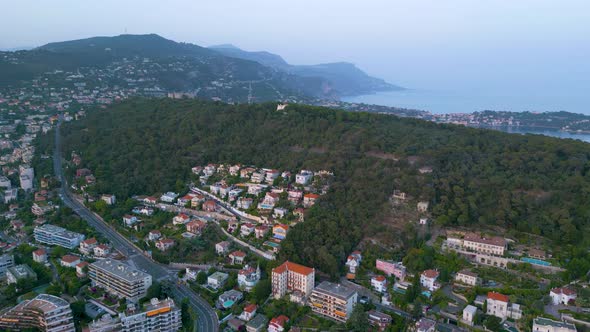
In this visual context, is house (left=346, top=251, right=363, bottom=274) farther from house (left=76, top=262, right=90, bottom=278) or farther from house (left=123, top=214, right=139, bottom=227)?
house (left=123, top=214, right=139, bottom=227)

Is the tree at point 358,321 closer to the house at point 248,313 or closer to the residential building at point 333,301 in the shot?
the residential building at point 333,301

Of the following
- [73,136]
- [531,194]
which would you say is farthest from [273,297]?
[73,136]

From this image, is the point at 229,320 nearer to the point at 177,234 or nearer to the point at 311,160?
the point at 177,234

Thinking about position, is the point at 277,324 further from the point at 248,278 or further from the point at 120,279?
the point at 120,279

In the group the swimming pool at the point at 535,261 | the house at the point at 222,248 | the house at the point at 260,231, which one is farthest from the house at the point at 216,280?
the swimming pool at the point at 535,261

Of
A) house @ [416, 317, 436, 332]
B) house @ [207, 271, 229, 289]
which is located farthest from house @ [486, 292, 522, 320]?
house @ [207, 271, 229, 289]

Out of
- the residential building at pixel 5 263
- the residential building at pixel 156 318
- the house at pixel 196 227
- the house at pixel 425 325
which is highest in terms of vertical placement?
the house at pixel 425 325
